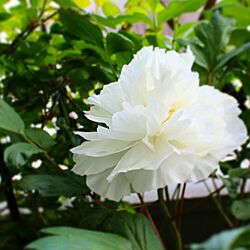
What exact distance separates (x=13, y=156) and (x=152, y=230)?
133 mm

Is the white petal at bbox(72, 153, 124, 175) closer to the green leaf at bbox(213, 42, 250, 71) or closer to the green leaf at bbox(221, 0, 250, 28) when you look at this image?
the green leaf at bbox(213, 42, 250, 71)

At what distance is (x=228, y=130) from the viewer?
0.32m

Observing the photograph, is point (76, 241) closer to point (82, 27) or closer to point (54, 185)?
point (54, 185)

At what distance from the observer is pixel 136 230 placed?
35 cm

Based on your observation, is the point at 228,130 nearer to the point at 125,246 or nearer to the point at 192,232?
the point at 125,246

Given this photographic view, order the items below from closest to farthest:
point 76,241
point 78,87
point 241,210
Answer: point 76,241 → point 241,210 → point 78,87

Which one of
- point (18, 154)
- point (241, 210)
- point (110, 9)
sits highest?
point (110, 9)

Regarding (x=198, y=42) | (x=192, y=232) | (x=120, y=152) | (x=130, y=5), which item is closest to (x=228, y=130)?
(x=120, y=152)

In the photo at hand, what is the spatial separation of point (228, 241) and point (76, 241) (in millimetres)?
160

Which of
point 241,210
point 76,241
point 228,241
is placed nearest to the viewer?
point 228,241

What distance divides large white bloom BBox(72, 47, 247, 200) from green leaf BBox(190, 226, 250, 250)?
117 millimetres

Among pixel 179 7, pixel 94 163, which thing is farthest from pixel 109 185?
pixel 179 7

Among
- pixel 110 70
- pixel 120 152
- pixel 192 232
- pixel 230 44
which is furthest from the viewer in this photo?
pixel 192 232

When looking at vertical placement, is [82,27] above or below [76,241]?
above
